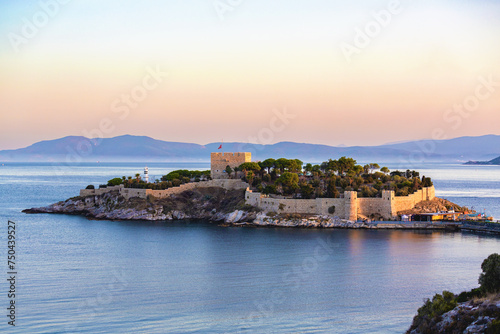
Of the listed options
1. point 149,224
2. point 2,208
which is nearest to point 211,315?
point 149,224

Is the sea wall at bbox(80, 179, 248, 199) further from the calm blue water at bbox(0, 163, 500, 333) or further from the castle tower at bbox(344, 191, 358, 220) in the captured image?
the castle tower at bbox(344, 191, 358, 220)

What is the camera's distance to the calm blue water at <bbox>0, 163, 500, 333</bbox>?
18.3 metres

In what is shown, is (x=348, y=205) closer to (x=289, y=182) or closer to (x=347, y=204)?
(x=347, y=204)

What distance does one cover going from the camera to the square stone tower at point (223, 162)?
5038 cm

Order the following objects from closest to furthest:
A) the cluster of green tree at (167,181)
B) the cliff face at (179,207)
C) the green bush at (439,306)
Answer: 1. the green bush at (439,306)
2. the cliff face at (179,207)
3. the cluster of green tree at (167,181)

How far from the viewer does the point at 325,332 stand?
17141 millimetres

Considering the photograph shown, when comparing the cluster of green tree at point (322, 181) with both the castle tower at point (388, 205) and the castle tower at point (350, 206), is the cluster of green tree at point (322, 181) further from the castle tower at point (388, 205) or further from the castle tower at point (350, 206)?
the castle tower at point (350, 206)

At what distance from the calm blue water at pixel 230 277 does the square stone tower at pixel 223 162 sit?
10312 mm

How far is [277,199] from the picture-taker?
40.8 m

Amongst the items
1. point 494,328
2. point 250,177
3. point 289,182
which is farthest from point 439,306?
point 250,177

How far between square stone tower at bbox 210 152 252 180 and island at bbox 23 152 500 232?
9cm

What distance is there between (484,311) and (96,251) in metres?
22.3

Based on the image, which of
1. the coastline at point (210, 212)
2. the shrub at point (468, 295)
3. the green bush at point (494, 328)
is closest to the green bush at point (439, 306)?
the shrub at point (468, 295)

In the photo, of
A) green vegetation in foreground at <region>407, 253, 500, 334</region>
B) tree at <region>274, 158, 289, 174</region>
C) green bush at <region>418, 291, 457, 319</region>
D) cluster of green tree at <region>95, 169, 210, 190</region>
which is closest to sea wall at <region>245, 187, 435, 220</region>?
tree at <region>274, 158, 289, 174</region>
